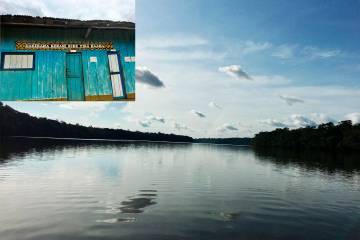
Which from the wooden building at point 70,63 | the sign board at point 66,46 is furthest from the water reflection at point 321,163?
the sign board at point 66,46

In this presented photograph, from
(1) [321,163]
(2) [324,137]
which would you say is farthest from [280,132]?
(1) [321,163]

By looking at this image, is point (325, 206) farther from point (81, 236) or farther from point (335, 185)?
point (81, 236)

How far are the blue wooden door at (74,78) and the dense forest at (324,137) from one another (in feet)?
367

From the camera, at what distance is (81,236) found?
45.1 ft

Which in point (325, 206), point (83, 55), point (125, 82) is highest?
point (83, 55)

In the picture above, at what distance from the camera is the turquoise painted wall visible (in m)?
27.6

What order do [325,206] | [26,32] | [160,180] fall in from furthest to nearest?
[160,180], [26,32], [325,206]

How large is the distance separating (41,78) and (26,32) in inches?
124

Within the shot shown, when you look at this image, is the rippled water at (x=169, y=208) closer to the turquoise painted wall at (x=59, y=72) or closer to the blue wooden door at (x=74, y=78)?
the blue wooden door at (x=74, y=78)

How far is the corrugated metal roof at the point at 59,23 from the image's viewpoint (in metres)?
26.4

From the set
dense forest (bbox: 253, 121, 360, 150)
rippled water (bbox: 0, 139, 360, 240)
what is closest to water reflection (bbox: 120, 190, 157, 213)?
rippled water (bbox: 0, 139, 360, 240)

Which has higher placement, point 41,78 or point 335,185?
point 41,78

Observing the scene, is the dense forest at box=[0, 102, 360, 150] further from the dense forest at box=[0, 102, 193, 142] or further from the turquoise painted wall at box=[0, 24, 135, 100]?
the turquoise painted wall at box=[0, 24, 135, 100]

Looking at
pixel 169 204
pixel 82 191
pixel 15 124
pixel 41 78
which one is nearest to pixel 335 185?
pixel 169 204
